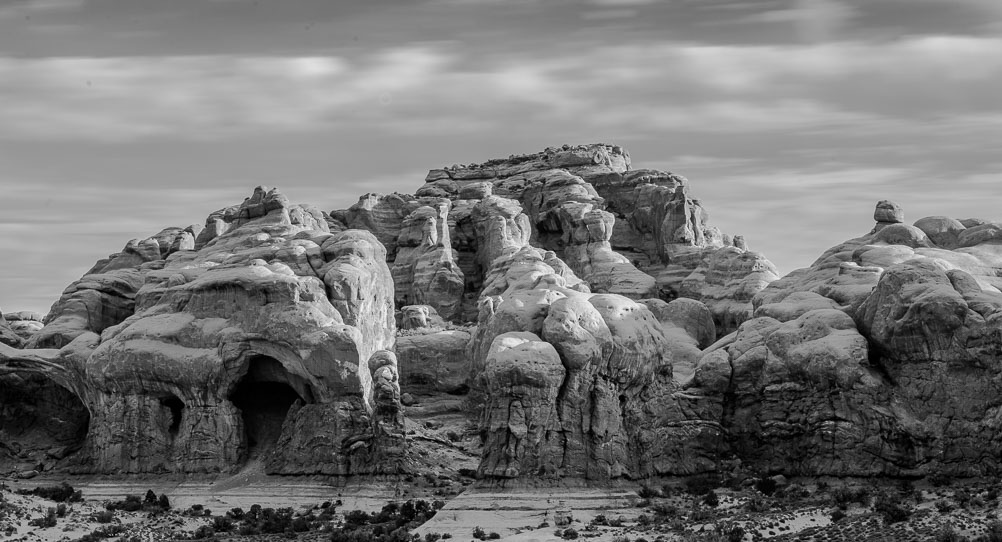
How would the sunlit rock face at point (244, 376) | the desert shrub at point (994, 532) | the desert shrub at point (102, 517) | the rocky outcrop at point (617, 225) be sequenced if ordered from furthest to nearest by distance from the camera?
the rocky outcrop at point (617, 225), the sunlit rock face at point (244, 376), the desert shrub at point (102, 517), the desert shrub at point (994, 532)

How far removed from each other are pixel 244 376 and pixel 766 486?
109 feet

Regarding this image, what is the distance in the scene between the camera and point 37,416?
4385 inches

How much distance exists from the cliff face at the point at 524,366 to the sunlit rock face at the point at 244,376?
141 millimetres

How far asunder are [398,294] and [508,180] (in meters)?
27.1

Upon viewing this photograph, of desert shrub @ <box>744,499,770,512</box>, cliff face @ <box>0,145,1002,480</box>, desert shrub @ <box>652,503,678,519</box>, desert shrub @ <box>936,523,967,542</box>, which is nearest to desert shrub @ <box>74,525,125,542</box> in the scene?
cliff face @ <box>0,145,1002,480</box>

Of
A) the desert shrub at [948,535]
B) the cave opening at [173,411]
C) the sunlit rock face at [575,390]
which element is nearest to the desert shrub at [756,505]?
the sunlit rock face at [575,390]

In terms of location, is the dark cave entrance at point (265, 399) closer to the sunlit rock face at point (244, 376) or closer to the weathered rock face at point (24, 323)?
the sunlit rock face at point (244, 376)

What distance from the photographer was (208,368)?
99.6m

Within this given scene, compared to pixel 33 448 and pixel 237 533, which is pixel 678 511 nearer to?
pixel 237 533

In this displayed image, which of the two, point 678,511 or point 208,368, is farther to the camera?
point 208,368

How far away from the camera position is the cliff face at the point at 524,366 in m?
91.0

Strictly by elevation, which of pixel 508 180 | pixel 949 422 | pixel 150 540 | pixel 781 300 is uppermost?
pixel 508 180

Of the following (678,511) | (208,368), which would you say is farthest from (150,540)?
(678,511)

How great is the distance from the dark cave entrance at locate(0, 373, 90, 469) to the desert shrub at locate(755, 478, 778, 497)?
1831 inches
